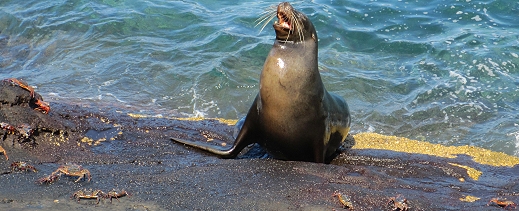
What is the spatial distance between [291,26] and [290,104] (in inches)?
26.7

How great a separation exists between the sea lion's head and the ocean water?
3.15 meters

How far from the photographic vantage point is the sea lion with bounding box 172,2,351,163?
5395 mm

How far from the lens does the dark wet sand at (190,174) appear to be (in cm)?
405

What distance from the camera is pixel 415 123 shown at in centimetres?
866

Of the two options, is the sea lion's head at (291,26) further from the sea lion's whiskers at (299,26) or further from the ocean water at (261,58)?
the ocean water at (261,58)

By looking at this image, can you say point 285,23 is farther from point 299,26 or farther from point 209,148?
point 209,148

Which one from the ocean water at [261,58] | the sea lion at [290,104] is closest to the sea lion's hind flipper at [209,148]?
the sea lion at [290,104]

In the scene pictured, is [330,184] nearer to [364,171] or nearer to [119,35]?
[364,171]

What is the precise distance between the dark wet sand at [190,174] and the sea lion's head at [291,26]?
3.71 feet

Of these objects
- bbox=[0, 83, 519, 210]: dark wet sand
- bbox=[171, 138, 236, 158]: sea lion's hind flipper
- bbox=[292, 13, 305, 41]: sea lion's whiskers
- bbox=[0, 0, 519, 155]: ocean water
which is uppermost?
bbox=[292, 13, 305, 41]: sea lion's whiskers

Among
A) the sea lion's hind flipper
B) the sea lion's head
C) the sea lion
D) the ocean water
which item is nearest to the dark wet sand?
the sea lion's hind flipper

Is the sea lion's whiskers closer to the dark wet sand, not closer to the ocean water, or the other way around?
the dark wet sand

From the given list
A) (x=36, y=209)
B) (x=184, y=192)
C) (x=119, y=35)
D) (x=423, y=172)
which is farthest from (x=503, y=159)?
(x=119, y=35)

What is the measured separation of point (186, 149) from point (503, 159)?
318 centimetres
